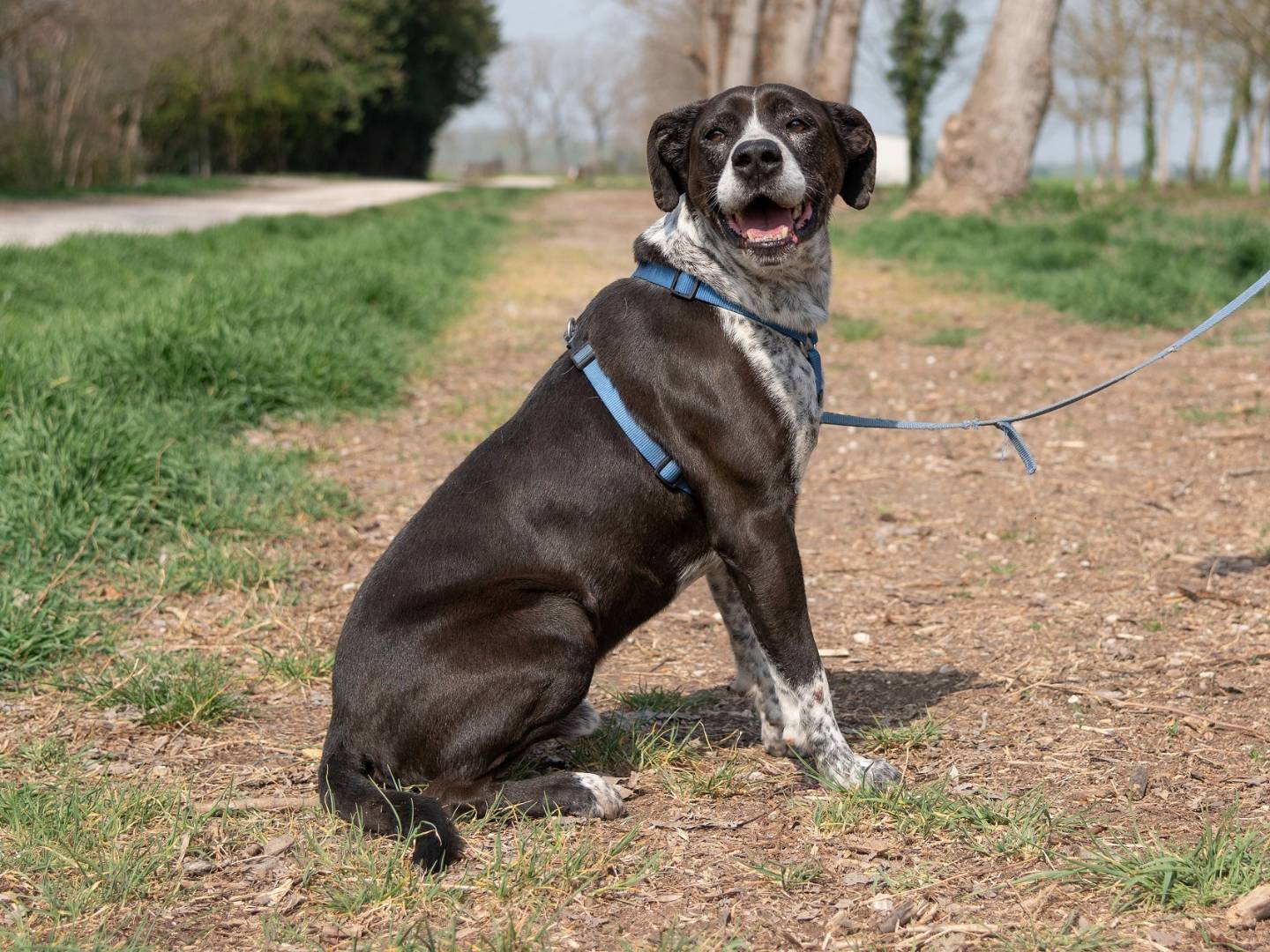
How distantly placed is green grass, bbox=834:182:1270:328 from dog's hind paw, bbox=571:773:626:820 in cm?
845

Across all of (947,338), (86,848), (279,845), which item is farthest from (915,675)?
(947,338)

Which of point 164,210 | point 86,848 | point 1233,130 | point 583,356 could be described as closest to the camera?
point 86,848

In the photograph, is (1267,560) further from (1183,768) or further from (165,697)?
(165,697)

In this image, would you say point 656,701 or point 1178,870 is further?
point 656,701

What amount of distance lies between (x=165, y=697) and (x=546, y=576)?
4.78 ft

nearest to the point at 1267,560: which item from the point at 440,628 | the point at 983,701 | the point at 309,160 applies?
the point at 983,701

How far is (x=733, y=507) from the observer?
3.37 m

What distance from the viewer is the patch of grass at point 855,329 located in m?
10.3

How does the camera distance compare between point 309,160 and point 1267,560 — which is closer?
point 1267,560

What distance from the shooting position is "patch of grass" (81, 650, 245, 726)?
3.90 m

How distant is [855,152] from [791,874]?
2.10 meters

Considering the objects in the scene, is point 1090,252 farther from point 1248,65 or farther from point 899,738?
point 1248,65

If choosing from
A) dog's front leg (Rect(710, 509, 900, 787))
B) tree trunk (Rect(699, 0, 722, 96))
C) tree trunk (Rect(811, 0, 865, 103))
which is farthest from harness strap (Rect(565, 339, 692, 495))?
tree trunk (Rect(699, 0, 722, 96))

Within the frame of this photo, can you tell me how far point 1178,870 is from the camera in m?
2.71
